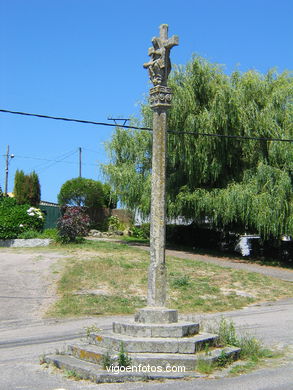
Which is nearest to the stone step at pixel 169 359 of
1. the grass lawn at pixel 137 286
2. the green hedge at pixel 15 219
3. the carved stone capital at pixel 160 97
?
the carved stone capital at pixel 160 97

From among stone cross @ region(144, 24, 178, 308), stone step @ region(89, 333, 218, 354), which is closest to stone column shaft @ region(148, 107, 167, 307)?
stone cross @ region(144, 24, 178, 308)

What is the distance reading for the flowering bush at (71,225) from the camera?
21.7m

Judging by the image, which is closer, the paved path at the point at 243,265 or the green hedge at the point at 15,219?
the paved path at the point at 243,265

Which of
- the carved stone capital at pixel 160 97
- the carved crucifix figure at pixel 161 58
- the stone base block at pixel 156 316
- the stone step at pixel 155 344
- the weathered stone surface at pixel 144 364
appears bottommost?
the weathered stone surface at pixel 144 364

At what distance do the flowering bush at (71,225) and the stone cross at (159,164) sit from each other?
Answer: 13.9 metres

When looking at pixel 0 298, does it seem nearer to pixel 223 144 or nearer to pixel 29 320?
pixel 29 320

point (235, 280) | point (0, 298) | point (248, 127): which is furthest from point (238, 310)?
point (248, 127)

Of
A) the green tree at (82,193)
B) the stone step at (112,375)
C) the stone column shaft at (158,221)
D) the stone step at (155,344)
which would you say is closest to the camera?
the stone step at (112,375)

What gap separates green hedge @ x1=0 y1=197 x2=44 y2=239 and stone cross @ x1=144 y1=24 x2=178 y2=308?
16.3 meters

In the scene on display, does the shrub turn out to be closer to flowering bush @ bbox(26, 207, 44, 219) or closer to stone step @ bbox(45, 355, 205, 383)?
flowering bush @ bbox(26, 207, 44, 219)

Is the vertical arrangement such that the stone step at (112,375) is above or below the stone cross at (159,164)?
below

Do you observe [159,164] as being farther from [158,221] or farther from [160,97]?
[160,97]

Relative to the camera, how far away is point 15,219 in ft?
76.7

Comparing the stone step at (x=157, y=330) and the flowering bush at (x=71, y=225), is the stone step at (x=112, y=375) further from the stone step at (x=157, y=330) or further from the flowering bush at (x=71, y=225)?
the flowering bush at (x=71, y=225)
